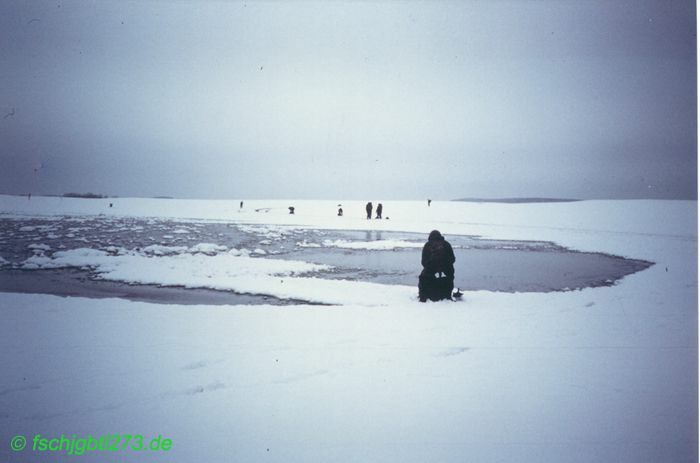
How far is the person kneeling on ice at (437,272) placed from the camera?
276 inches

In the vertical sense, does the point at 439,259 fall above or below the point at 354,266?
above

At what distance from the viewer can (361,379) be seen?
3.78 m

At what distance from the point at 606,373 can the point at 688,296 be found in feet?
16.8

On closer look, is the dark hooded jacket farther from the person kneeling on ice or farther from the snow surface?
the snow surface

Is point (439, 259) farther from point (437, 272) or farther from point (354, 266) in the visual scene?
point (354, 266)

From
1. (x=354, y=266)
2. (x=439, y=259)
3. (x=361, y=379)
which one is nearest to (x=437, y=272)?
(x=439, y=259)

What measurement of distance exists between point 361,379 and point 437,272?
3.71 meters

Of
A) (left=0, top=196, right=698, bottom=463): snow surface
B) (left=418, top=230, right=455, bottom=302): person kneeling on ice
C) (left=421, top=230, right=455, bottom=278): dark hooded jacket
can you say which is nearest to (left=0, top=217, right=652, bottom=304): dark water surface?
(left=0, top=196, right=698, bottom=463): snow surface

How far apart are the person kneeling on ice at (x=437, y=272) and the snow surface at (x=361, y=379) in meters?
0.42

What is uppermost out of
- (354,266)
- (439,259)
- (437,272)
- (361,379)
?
(439,259)

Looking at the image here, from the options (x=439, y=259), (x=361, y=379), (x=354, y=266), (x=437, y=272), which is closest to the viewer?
(x=361, y=379)

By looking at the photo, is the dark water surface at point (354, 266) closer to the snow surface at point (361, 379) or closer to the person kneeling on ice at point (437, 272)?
the snow surface at point (361, 379)

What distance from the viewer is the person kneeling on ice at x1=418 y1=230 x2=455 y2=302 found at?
7.01 meters

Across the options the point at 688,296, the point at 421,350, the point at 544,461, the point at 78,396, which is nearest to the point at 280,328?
the point at 421,350
